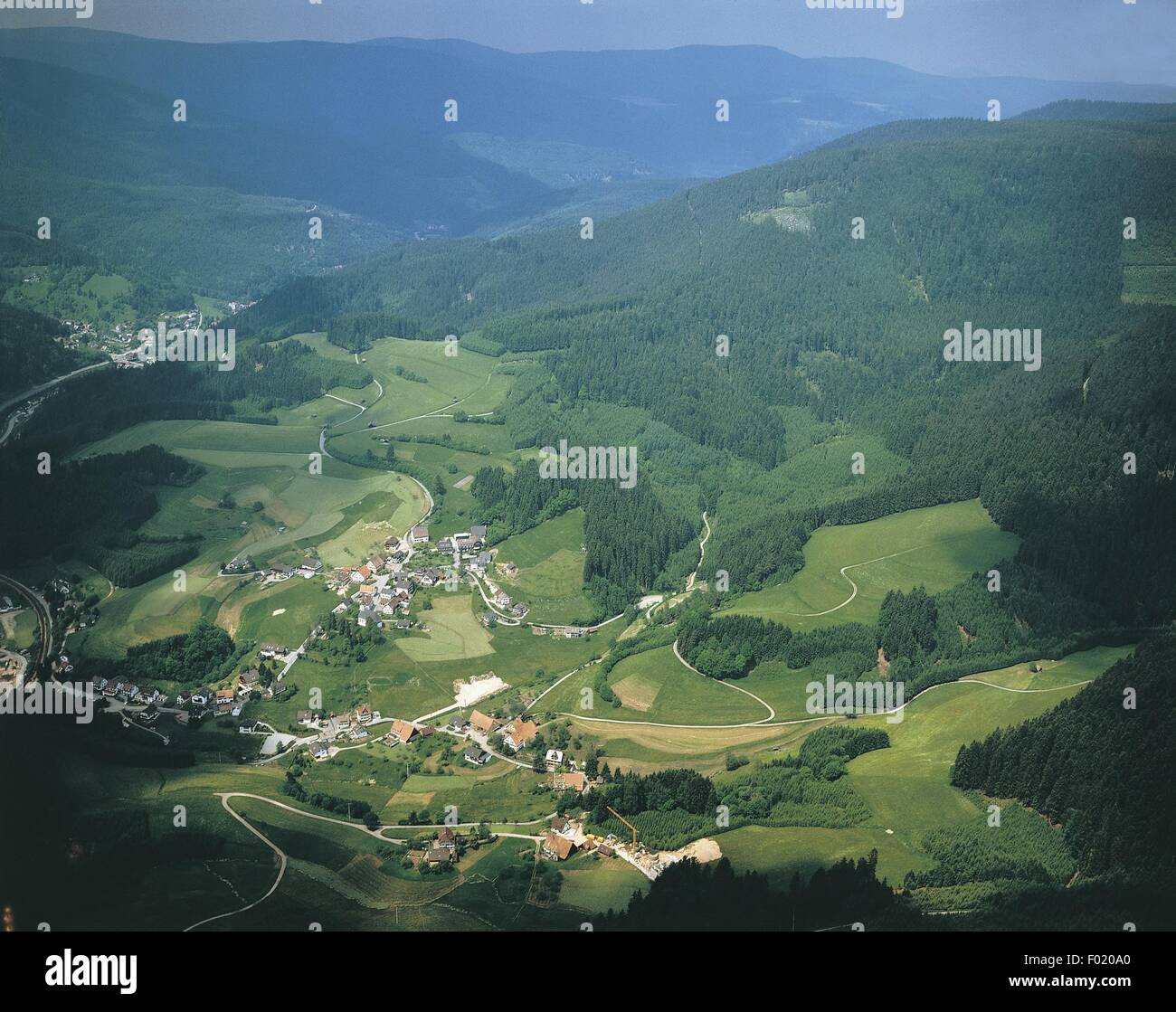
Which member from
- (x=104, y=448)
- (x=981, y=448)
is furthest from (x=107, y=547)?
(x=981, y=448)

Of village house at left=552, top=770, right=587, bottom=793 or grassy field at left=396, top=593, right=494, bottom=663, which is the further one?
grassy field at left=396, top=593, right=494, bottom=663

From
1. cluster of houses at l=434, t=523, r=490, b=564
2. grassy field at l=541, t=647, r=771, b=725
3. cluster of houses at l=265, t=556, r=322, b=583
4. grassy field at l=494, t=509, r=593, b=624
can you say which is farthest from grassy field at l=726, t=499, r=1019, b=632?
cluster of houses at l=265, t=556, r=322, b=583

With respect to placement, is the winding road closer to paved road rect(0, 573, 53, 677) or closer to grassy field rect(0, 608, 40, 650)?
paved road rect(0, 573, 53, 677)

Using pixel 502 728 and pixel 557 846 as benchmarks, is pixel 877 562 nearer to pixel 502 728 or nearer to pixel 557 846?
pixel 502 728

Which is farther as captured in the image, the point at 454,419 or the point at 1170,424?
the point at 454,419

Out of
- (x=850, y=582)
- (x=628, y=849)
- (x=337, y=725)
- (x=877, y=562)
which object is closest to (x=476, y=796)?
(x=628, y=849)

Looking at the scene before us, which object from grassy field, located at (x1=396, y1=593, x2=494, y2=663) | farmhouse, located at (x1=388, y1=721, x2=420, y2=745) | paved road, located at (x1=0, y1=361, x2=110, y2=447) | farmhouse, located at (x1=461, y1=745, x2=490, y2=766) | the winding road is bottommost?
farmhouse, located at (x1=461, y1=745, x2=490, y2=766)

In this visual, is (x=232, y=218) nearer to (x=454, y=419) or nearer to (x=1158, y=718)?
(x=454, y=419)

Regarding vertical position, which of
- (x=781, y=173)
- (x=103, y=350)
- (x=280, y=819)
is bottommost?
(x=280, y=819)
